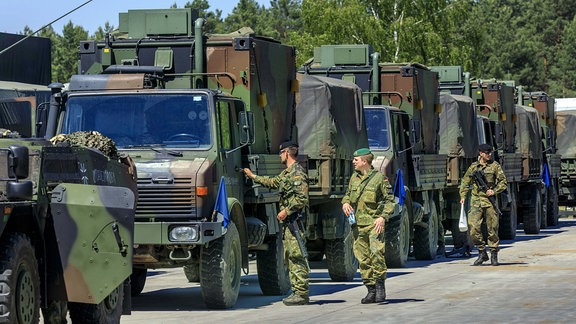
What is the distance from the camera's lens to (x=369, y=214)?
54.3 feet

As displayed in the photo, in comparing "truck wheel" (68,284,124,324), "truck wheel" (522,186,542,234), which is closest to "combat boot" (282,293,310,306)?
"truck wheel" (68,284,124,324)

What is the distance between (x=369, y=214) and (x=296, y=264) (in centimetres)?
106

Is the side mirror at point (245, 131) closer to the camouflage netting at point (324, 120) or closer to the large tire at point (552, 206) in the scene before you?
the camouflage netting at point (324, 120)

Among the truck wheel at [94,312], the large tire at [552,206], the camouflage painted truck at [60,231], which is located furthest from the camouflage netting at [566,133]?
the camouflage painted truck at [60,231]

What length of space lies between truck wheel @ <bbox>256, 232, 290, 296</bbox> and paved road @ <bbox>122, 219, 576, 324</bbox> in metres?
0.14

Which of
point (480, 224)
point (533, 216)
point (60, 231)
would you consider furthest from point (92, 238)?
point (533, 216)

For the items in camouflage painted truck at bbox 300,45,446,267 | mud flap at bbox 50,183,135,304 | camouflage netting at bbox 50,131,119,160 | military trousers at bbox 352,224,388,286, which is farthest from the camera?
camouflage painted truck at bbox 300,45,446,267

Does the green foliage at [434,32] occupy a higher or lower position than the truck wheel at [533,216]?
higher

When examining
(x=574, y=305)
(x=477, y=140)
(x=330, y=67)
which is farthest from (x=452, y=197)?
(x=574, y=305)

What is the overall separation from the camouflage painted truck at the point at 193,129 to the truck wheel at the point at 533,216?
16343 millimetres

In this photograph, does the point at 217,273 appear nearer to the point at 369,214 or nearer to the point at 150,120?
the point at 150,120

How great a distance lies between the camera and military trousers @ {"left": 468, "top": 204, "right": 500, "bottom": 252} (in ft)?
75.1

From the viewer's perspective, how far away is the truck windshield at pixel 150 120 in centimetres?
1598

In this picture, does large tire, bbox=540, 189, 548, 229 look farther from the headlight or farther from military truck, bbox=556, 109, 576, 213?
the headlight
